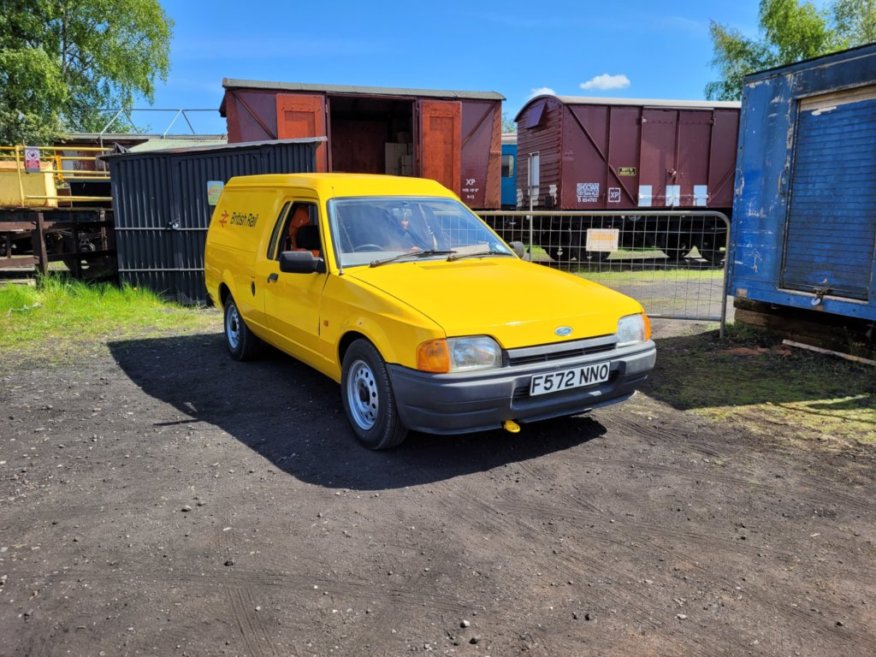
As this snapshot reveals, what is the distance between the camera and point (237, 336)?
6758mm

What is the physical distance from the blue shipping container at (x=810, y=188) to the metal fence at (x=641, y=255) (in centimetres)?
45

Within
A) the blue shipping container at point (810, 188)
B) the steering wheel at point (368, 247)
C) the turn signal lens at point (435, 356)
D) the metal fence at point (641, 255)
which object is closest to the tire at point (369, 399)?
the turn signal lens at point (435, 356)

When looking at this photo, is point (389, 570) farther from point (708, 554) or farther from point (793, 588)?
A: point (793, 588)

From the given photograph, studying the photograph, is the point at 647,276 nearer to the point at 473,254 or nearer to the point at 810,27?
the point at 473,254

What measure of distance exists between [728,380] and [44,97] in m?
30.0

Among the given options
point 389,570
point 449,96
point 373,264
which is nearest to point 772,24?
point 449,96

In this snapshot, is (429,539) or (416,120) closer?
(429,539)

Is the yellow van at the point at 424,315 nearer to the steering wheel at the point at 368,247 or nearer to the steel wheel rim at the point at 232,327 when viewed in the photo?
the steering wheel at the point at 368,247

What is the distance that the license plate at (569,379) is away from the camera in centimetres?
391

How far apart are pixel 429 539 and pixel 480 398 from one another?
87cm

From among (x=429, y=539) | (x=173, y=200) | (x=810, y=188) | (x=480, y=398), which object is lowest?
(x=429, y=539)

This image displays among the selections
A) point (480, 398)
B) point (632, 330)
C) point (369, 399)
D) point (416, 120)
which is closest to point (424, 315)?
point (480, 398)

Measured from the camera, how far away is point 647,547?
314 centimetres

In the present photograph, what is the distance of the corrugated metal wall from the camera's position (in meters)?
10.1
